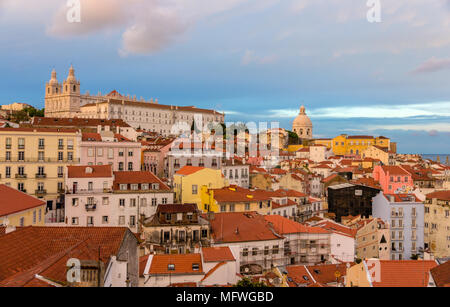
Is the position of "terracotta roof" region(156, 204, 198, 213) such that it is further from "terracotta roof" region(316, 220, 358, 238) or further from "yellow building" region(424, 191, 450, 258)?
"yellow building" region(424, 191, 450, 258)

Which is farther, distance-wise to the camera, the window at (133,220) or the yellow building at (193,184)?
the yellow building at (193,184)

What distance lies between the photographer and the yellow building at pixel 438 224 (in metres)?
50.7

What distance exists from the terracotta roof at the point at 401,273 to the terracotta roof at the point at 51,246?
587 inches

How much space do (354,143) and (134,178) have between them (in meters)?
122

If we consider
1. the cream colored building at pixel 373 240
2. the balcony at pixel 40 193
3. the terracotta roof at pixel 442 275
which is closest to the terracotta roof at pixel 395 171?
the cream colored building at pixel 373 240

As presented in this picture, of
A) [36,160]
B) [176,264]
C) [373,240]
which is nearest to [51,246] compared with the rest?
[176,264]

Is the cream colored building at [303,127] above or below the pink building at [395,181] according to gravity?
above

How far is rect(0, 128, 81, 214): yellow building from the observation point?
148ft

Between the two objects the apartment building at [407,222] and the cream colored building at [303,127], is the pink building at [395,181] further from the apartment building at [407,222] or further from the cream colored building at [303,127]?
the cream colored building at [303,127]

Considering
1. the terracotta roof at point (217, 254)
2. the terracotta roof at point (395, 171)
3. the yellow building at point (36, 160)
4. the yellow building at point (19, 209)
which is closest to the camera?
the yellow building at point (19, 209)

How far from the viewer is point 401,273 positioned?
2417cm

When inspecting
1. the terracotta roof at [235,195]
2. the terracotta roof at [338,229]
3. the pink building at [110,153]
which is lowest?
the terracotta roof at [338,229]

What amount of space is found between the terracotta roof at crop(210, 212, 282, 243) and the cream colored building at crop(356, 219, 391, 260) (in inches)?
463
